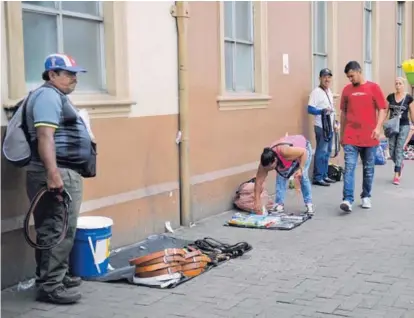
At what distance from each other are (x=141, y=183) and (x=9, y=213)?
6.16 feet

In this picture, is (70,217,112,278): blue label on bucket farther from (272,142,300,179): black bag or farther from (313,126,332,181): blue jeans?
(313,126,332,181): blue jeans

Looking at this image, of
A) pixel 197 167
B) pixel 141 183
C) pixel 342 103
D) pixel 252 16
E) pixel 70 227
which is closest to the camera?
pixel 70 227

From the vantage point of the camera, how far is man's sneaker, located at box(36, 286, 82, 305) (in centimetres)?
503

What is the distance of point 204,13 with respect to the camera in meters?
8.10

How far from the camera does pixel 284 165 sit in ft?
26.2

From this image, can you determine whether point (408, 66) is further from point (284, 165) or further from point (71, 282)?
point (71, 282)

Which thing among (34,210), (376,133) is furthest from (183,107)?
(34,210)

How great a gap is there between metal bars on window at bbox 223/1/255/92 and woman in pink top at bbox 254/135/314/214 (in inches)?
56.0

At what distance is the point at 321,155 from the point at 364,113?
2.50m

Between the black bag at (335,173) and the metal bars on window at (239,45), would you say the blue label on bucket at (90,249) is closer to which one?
the metal bars on window at (239,45)

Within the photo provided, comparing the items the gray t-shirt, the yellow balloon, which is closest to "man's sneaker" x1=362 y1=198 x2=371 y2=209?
the gray t-shirt

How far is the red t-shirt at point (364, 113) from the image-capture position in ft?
27.3

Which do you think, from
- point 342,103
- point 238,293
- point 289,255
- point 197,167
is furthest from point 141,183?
point 342,103

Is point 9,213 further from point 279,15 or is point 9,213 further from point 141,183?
point 279,15
